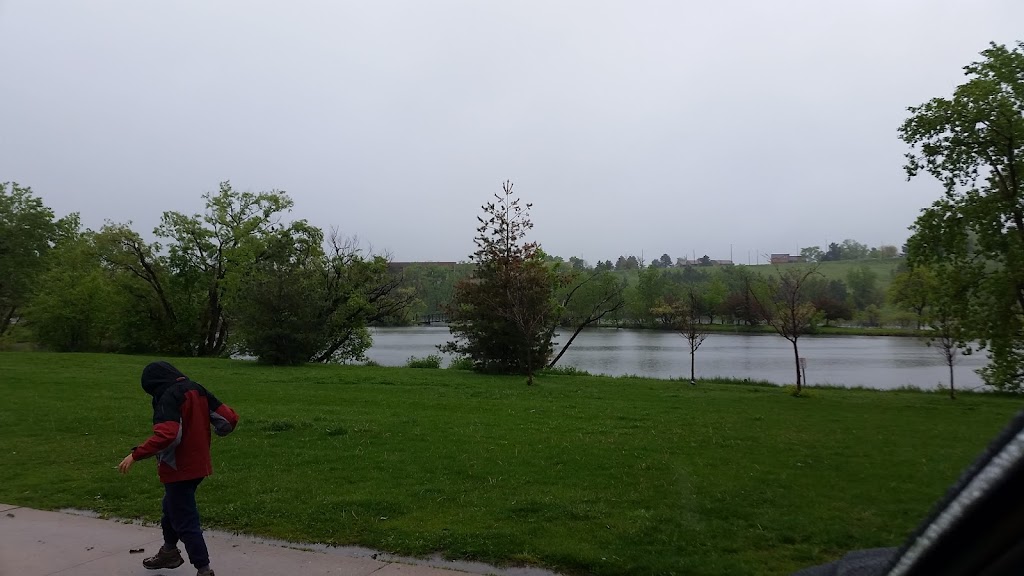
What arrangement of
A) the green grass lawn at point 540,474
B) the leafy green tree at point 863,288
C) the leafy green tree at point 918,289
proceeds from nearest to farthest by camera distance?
the green grass lawn at point 540,474 → the leafy green tree at point 918,289 → the leafy green tree at point 863,288

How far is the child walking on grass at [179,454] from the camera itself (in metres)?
4.96

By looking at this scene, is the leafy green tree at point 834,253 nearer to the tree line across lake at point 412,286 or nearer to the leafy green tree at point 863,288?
the leafy green tree at point 863,288

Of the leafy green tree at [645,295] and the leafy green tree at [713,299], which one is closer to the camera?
the leafy green tree at [713,299]

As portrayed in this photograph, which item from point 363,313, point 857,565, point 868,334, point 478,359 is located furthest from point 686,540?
point 868,334

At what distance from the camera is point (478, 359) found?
2728 centimetres

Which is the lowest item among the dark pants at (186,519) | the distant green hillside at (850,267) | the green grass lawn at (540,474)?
the green grass lawn at (540,474)

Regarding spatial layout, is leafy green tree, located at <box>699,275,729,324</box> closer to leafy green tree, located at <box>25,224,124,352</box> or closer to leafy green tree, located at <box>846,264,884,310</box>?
leafy green tree, located at <box>846,264,884,310</box>

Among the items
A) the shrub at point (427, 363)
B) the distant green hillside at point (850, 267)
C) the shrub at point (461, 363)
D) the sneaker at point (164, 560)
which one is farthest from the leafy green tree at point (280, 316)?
the distant green hillside at point (850, 267)

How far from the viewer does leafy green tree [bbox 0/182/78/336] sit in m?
42.3

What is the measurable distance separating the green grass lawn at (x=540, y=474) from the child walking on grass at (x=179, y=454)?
40.0 inches

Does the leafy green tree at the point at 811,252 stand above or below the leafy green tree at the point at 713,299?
above

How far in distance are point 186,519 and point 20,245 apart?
161 feet

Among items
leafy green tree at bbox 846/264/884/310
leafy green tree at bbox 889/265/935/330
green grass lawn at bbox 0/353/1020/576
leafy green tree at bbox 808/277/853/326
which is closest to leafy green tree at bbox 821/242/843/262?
leafy green tree at bbox 846/264/884/310

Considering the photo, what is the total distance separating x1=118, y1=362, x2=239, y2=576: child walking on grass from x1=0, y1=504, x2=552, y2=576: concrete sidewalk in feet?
0.75
